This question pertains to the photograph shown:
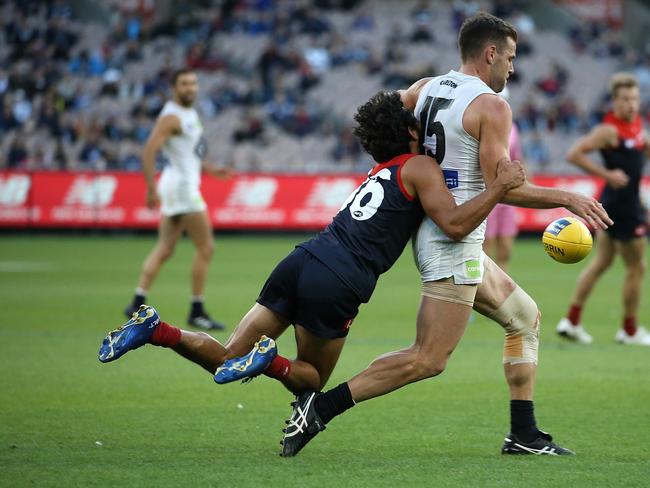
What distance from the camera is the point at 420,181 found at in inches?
231

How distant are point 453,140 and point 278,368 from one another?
157 centimetres

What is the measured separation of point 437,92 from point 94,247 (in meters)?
19.1

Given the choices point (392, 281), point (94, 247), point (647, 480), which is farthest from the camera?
point (94, 247)

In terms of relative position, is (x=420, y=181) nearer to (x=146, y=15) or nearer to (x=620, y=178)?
(x=620, y=178)

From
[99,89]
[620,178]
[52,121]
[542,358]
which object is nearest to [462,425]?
[542,358]

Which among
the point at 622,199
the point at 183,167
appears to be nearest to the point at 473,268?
the point at 622,199

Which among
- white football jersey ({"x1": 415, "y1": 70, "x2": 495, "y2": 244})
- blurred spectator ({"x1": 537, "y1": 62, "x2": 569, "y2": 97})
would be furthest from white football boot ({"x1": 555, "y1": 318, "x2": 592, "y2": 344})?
blurred spectator ({"x1": 537, "y1": 62, "x2": 569, "y2": 97})

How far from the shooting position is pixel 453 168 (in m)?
6.01

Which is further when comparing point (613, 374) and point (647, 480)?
point (613, 374)

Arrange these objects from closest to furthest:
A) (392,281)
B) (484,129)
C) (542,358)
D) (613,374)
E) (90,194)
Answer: (484,129)
(613,374)
(542,358)
(392,281)
(90,194)

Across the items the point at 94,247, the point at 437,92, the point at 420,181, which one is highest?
the point at 437,92

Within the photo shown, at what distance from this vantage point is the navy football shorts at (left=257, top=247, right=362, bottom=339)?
5.89 meters

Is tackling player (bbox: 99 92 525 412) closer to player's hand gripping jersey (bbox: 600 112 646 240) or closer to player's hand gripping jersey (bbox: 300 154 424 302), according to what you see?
player's hand gripping jersey (bbox: 300 154 424 302)

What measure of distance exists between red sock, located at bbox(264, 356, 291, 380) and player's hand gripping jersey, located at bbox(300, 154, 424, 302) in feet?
1.81
